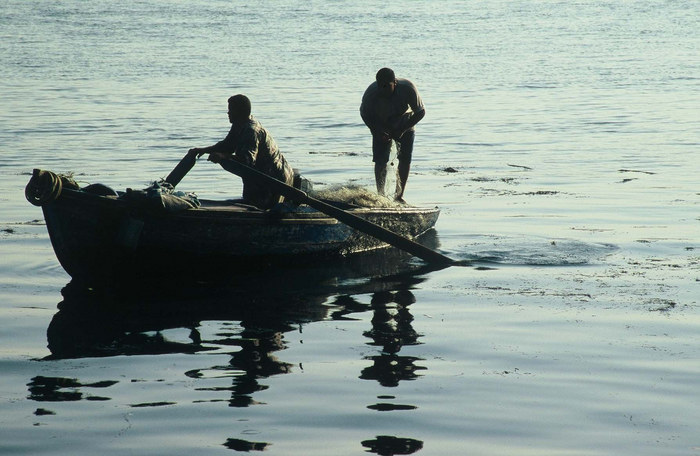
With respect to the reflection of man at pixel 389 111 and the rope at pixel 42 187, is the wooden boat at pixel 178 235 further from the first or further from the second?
the reflection of man at pixel 389 111

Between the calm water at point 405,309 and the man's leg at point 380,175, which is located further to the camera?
the man's leg at point 380,175

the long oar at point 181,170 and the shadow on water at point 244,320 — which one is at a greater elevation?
the long oar at point 181,170

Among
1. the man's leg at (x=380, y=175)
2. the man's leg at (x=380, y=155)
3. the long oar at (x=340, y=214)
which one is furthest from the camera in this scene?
the man's leg at (x=380, y=175)

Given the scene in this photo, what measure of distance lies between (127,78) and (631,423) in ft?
81.7

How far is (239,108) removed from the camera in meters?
9.82

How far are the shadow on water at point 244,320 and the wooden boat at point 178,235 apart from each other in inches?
7.7

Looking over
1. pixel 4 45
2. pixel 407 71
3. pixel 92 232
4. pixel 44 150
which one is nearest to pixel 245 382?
pixel 92 232

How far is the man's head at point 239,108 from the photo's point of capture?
32.2 feet

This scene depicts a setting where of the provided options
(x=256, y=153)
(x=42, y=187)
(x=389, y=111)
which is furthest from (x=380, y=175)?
(x=42, y=187)

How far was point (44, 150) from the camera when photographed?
720 inches

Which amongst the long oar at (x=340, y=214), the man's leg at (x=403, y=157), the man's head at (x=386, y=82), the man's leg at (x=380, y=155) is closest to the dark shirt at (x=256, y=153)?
the long oar at (x=340, y=214)

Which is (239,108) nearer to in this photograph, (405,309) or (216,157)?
(216,157)

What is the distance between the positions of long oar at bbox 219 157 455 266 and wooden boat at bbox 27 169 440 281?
29 cm

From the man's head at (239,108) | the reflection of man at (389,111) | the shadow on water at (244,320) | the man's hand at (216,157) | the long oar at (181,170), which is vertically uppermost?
the reflection of man at (389,111)
